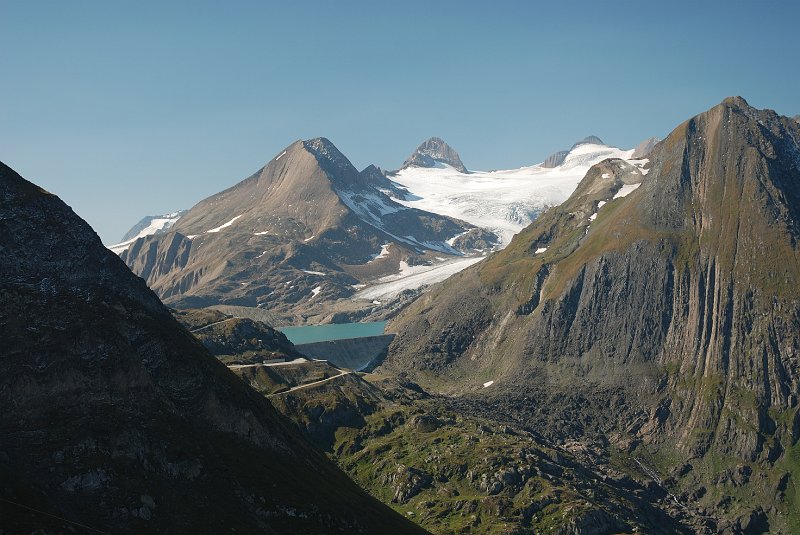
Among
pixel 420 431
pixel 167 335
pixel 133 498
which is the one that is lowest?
Answer: pixel 420 431

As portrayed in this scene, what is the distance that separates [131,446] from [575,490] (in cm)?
11454

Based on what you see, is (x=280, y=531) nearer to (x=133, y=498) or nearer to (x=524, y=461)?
(x=133, y=498)

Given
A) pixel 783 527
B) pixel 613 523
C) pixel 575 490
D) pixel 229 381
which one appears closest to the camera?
pixel 229 381

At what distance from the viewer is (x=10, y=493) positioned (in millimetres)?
69812

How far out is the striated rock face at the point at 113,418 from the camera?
255ft

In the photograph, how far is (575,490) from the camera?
176 metres

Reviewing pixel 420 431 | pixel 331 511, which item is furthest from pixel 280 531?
pixel 420 431

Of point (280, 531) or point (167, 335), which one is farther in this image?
point (167, 335)

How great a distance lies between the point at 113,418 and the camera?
282 ft

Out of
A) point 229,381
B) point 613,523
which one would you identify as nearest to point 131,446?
point 229,381

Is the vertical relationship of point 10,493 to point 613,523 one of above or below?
above

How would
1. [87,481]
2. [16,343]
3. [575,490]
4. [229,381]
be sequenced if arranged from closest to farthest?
[87,481], [16,343], [229,381], [575,490]

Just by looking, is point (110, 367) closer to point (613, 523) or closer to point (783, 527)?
point (613, 523)

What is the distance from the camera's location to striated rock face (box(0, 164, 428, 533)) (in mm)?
77688
